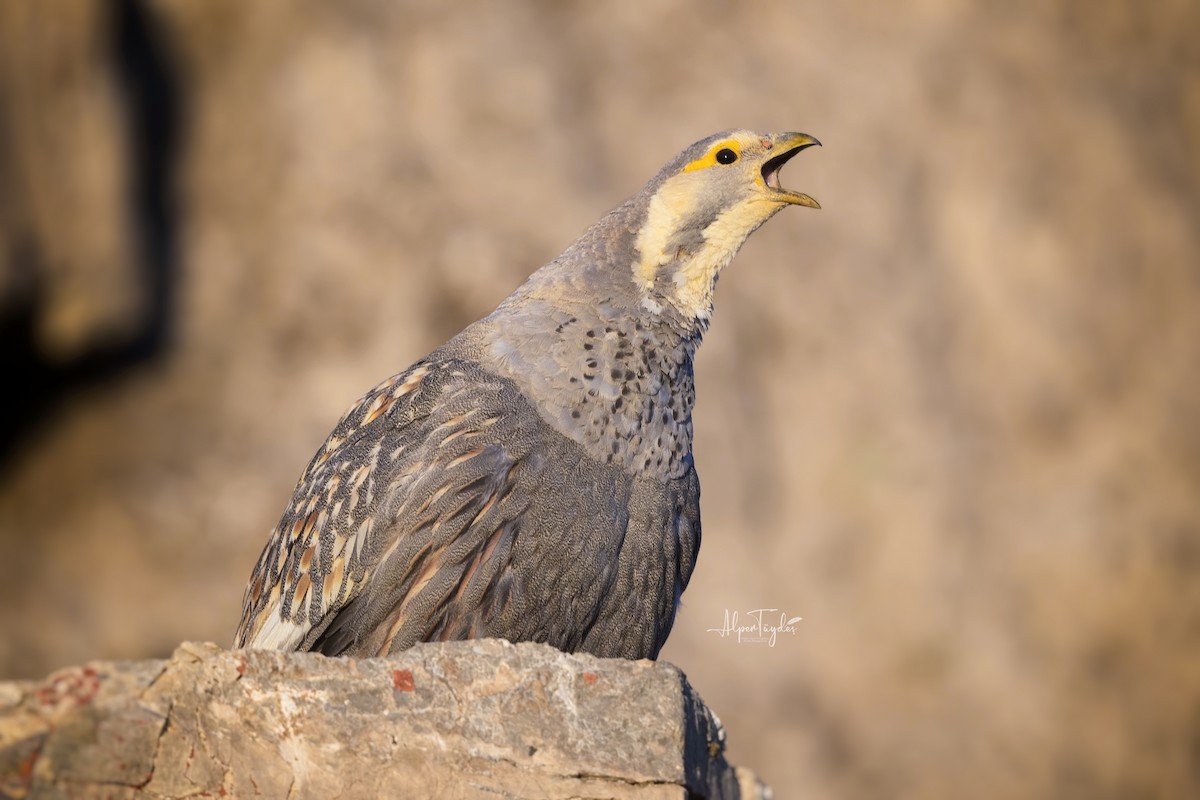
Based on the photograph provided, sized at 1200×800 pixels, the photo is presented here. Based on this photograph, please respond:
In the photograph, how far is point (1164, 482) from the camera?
11531 mm

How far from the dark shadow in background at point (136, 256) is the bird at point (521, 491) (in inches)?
249

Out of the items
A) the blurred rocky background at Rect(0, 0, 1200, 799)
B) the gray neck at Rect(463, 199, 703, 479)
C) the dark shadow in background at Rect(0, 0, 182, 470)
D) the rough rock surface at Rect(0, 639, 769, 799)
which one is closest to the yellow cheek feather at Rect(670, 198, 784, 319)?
the gray neck at Rect(463, 199, 703, 479)

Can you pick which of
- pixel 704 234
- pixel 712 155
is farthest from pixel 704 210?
pixel 712 155

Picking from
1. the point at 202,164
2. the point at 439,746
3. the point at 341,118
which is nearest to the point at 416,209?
the point at 341,118

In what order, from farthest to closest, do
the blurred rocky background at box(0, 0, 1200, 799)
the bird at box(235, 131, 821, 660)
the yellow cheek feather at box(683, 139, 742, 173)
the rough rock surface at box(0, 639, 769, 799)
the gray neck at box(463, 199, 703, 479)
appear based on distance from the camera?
the blurred rocky background at box(0, 0, 1200, 799) → the yellow cheek feather at box(683, 139, 742, 173) → the gray neck at box(463, 199, 703, 479) → the bird at box(235, 131, 821, 660) → the rough rock surface at box(0, 639, 769, 799)

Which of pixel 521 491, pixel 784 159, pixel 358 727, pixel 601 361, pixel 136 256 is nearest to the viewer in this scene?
pixel 358 727

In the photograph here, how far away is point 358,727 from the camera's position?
10.9 ft

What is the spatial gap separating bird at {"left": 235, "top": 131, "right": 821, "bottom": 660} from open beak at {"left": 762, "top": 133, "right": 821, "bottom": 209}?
19.0 inches

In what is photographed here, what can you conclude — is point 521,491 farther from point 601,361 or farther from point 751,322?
point 751,322

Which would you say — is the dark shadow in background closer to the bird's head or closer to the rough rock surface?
the bird's head

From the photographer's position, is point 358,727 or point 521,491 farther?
point 521,491

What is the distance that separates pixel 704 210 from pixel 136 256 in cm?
699

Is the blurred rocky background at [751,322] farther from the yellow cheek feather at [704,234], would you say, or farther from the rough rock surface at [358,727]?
the rough rock surface at [358,727]

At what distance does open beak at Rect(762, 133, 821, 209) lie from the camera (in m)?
5.25
